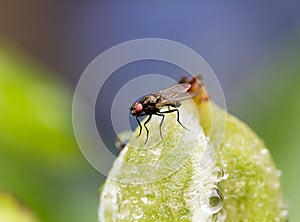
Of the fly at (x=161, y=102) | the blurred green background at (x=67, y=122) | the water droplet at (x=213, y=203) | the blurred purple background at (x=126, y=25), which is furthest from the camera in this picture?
the blurred purple background at (x=126, y=25)

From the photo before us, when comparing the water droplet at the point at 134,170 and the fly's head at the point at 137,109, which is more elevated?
the fly's head at the point at 137,109

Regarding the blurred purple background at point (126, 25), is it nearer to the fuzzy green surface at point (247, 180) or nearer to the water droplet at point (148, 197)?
the fuzzy green surface at point (247, 180)

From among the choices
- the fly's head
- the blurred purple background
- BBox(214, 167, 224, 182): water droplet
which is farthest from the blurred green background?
BBox(214, 167, 224, 182): water droplet

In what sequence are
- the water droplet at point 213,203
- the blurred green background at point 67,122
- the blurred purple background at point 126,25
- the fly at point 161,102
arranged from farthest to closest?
1. the blurred purple background at point 126,25
2. the blurred green background at point 67,122
3. the fly at point 161,102
4. the water droplet at point 213,203

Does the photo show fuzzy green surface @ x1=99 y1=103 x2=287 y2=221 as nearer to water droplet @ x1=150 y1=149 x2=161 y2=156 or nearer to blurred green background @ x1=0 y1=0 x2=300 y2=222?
water droplet @ x1=150 y1=149 x2=161 y2=156

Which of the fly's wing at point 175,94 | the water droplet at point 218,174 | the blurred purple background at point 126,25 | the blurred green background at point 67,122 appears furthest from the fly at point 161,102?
the blurred purple background at point 126,25
